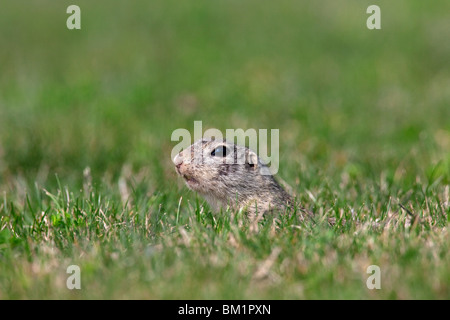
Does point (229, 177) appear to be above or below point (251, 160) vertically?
below

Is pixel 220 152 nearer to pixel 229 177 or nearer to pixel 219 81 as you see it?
pixel 229 177

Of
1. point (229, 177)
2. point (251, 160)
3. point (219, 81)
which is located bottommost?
point (229, 177)

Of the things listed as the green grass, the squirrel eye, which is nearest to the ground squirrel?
the squirrel eye

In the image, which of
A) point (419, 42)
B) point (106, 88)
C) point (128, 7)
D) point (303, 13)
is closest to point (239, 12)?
point (303, 13)

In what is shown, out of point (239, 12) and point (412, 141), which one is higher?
point (239, 12)

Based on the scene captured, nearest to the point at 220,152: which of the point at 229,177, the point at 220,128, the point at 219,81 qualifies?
the point at 229,177

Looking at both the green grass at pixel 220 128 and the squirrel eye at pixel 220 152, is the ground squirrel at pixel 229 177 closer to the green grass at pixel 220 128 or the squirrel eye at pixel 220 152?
the squirrel eye at pixel 220 152

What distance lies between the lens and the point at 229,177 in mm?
5270

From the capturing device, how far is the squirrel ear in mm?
5391

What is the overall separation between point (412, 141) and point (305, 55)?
14.3 feet

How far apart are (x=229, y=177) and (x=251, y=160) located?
0.25 m

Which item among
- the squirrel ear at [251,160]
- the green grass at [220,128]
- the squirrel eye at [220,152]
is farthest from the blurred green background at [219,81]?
the squirrel eye at [220,152]

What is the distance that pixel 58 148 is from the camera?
7027 mm

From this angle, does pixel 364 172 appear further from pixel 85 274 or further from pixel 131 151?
pixel 85 274
